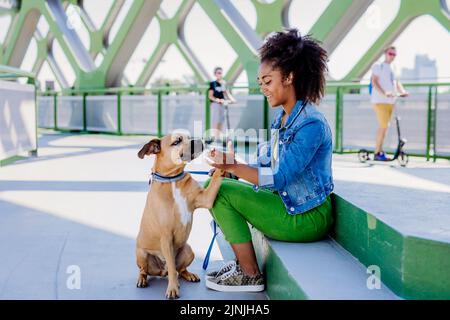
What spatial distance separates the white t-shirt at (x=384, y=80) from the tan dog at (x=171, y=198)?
543 cm

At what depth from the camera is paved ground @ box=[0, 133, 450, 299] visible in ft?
8.70

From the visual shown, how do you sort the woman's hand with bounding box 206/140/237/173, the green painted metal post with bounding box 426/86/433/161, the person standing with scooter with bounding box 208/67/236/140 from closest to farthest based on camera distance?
the woman's hand with bounding box 206/140/237/173
the green painted metal post with bounding box 426/86/433/161
the person standing with scooter with bounding box 208/67/236/140

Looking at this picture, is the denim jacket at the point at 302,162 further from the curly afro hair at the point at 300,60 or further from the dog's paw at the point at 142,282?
the dog's paw at the point at 142,282

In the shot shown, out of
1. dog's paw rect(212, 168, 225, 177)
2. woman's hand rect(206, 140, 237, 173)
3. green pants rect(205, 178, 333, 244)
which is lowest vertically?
green pants rect(205, 178, 333, 244)

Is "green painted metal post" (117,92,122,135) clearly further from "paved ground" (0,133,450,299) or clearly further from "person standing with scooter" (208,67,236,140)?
"paved ground" (0,133,450,299)

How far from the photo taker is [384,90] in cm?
750

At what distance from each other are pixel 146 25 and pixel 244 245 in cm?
1449

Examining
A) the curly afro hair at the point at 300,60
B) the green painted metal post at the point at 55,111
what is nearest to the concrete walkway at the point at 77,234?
the curly afro hair at the point at 300,60

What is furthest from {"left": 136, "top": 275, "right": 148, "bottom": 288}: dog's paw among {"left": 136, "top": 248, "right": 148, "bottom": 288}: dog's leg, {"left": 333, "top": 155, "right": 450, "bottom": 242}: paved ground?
{"left": 333, "top": 155, "right": 450, "bottom": 242}: paved ground

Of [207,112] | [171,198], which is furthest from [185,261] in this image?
[207,112]

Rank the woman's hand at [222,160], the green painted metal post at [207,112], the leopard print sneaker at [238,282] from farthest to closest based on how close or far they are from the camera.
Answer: the green painted metal post at [207,112] < the leopard print sneaker at [238,282] < the woman's hand at [222,160]

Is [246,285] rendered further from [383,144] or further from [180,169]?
[383,144]

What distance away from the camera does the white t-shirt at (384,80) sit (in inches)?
298

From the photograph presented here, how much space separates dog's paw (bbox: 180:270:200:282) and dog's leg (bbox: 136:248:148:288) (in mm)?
208
